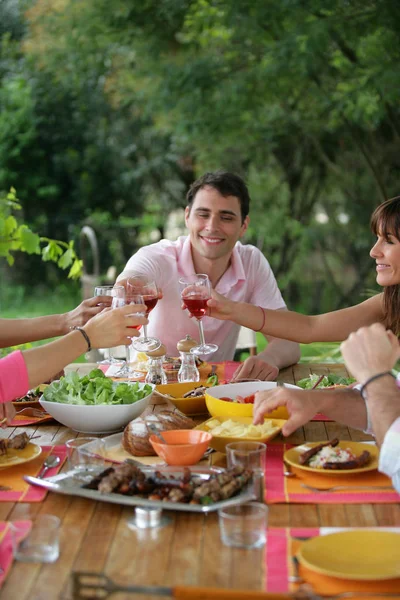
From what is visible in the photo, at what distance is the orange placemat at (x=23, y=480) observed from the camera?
1.80 m

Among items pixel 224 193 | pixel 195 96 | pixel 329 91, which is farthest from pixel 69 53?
pixel 224 193

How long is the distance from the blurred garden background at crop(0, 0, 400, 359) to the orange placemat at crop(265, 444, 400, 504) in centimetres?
440

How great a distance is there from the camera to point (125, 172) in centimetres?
1060

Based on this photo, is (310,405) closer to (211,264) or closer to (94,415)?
(94,415)

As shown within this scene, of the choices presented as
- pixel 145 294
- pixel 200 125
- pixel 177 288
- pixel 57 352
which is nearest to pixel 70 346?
pixel 57 352

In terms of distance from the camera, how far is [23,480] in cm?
191

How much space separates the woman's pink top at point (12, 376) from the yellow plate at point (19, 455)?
0.46ft

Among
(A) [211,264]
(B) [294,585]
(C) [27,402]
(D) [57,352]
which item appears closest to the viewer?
(B) [294,585]

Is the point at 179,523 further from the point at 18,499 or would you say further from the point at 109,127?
the point at 109,127

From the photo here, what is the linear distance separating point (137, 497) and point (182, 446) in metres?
0.24

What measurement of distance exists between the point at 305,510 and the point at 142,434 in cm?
51

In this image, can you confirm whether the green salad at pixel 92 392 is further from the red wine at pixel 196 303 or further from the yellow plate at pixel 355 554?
the yellow plate at pixel 355 554

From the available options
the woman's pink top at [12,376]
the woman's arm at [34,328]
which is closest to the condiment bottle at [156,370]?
the woman's arm at [34,328]

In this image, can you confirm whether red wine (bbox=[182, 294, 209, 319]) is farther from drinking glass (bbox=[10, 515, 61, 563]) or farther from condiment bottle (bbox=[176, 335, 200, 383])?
drinking glass (bbox=[10, 515, 61, 563])
